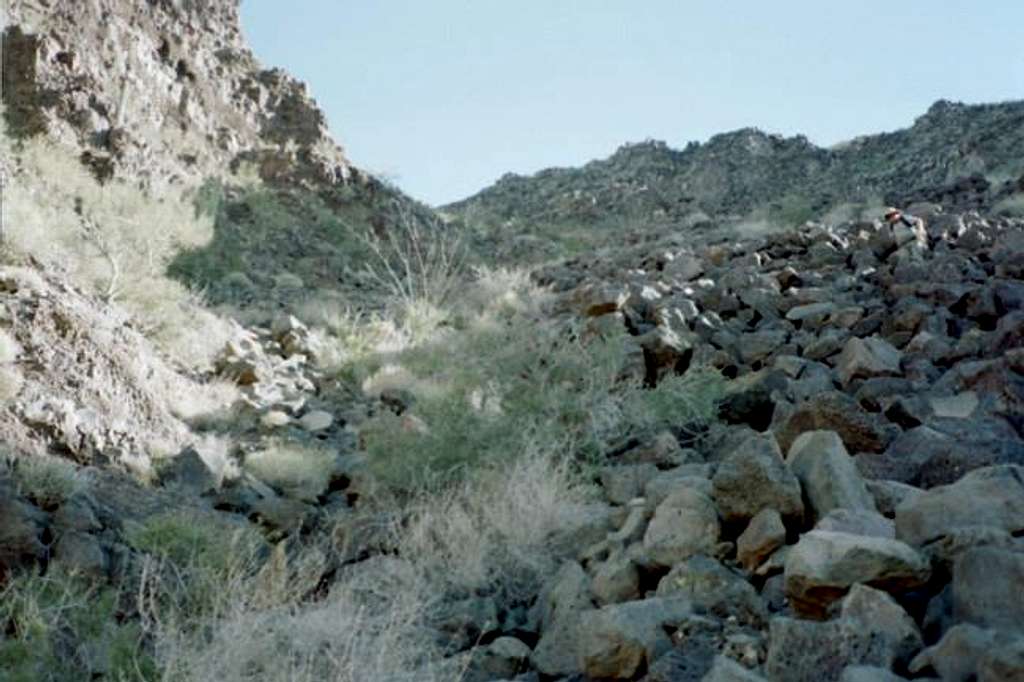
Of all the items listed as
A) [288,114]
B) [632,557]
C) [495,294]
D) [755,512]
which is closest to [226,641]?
[632,557]

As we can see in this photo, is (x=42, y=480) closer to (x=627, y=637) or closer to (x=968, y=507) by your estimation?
(x=627, y=637)

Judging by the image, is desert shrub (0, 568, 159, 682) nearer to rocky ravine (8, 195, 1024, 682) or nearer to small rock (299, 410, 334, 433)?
rocky ravine (8, 195, 1024, 682)

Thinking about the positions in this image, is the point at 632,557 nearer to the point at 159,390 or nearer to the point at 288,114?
the point at 159,390

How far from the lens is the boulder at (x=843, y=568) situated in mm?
2760

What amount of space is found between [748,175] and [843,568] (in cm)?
2483

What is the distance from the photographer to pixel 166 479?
5.65 metres

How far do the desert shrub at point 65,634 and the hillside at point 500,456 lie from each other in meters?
0.01

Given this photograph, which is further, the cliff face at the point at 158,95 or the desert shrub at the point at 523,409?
the cliff face at the point at 158,95

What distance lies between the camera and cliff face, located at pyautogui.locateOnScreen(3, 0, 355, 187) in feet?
40.2

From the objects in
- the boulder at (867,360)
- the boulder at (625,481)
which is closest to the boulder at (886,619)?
the boulder at (625,481)

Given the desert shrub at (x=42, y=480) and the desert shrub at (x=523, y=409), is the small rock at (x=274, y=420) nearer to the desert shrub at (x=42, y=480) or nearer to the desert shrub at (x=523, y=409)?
the desert shrub at (x=523, y=409)

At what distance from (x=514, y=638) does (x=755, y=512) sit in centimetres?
91

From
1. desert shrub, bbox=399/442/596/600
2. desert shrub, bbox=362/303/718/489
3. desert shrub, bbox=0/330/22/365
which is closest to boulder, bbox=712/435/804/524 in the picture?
desert shrub, bbox=399/442/596/600

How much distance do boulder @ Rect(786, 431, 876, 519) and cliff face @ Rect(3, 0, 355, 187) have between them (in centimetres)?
1026
